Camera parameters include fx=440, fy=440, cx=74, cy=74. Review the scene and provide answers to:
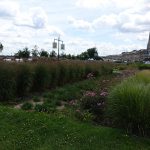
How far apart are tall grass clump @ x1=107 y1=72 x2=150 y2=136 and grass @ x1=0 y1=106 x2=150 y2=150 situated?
0.98 feet

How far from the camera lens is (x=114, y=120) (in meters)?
9.29

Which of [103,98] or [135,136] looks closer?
[135,136]

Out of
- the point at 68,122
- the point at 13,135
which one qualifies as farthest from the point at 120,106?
the point at 13,135

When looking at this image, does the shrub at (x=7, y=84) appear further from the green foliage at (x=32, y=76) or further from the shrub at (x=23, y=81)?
the shrub at (x=23, y=81)

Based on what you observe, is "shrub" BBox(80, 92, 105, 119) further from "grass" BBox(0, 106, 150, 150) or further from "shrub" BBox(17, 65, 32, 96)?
"shrub" BBox(17, 65, 32, 96)

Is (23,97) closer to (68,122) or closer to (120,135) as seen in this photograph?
(68,122)

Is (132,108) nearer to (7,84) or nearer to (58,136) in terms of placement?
(58,136)

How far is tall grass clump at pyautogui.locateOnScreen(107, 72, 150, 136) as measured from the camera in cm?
865

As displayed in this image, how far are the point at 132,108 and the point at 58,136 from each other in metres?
1.57

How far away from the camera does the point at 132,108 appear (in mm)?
8688

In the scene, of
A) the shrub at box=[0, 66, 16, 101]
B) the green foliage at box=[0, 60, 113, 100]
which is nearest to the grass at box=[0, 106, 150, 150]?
the shrub at box=[0, 66, 16, 101]

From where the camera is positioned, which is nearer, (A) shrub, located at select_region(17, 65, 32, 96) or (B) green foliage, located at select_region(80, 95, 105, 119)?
(B) green foliage, located at select_region(80, 95, 105, 119)

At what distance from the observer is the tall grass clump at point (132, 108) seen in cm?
865

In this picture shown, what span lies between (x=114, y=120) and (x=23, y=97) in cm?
715
